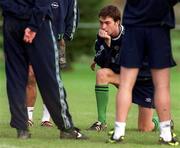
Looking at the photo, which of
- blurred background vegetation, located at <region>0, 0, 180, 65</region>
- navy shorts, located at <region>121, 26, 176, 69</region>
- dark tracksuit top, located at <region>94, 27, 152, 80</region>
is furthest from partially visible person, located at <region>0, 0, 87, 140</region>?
blurred background vegetation, located at <region>0, 0, 180, 65</region>

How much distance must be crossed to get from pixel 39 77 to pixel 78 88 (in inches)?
376

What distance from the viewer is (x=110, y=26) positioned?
9.44 m

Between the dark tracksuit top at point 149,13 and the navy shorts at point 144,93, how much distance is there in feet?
6.78

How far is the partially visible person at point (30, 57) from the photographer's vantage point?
304 inches

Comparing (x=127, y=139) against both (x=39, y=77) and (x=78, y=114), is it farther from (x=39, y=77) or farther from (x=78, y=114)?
(x=78, y=114)

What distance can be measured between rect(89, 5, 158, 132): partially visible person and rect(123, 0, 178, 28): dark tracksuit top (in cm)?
163

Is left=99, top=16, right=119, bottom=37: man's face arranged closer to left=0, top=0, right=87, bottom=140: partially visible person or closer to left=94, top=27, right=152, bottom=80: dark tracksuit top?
left=94, top=27, right=152, bottom=80: dark tracksuit top

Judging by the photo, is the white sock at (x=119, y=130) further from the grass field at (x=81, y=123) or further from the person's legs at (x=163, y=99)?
the person's legs at (x=163, y=99)

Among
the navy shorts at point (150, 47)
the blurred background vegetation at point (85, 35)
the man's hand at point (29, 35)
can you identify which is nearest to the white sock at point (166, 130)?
the navy shorts at point (150, 47)

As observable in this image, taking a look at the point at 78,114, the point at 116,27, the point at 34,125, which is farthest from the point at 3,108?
the point at 116,27

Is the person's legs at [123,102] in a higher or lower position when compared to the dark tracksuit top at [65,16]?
lower

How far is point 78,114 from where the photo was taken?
11766 mm

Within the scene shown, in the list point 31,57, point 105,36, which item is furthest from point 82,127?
point 31,57

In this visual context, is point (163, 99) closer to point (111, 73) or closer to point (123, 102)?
point (123, 102)
